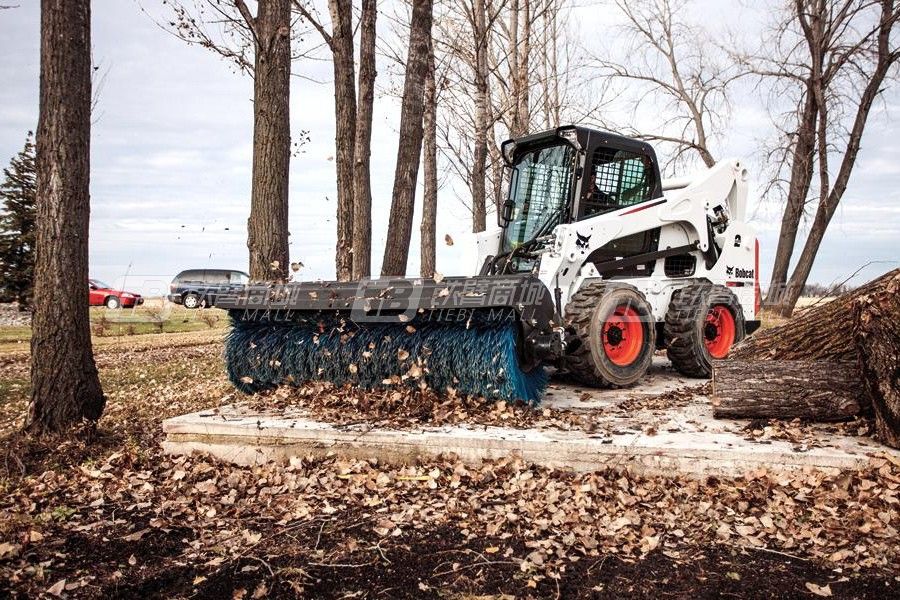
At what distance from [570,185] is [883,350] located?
10.2ft

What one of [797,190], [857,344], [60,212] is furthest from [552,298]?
[797,190]

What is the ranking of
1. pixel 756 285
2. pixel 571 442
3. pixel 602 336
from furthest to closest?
pixel 756 285 → pixel 602 336 → pixel 571 442

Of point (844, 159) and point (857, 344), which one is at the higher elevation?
point (844, 159)

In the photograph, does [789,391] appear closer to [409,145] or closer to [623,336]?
[623,336]

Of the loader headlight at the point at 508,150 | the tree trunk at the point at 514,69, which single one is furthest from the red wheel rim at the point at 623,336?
the tree trunk at the point at 514,69

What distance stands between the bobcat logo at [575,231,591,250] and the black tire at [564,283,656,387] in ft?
1.16

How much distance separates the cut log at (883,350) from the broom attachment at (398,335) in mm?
2091

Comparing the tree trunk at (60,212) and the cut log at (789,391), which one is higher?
the tree trunk at (60,212)

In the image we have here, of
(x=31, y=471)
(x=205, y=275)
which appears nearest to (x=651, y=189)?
(x=31, y=471)

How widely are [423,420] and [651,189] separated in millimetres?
3721

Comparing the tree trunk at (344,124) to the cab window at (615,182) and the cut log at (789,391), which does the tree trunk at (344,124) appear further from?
the cut log at (789,391)

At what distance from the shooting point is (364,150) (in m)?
10.1

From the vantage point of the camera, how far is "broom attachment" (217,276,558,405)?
5246 millimetres

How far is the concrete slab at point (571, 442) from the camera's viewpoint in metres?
4.42
